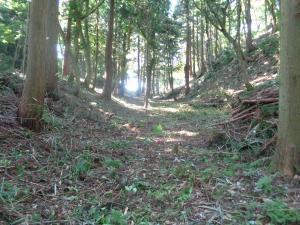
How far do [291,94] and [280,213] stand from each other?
202 cm

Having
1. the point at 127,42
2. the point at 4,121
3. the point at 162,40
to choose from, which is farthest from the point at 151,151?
the point at 162,40

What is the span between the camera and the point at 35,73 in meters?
7.38

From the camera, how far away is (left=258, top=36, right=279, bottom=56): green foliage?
20.9 metres

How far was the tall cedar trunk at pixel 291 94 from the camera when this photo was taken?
534cm

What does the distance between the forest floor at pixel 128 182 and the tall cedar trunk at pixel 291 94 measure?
13.0 inches

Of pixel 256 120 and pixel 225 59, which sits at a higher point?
pixel 225 59

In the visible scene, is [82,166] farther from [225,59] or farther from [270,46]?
[225,59]

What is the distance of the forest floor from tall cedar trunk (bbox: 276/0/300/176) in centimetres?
33

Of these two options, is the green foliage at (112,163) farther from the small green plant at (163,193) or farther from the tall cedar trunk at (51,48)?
the tall cedar trunk at (51,48)

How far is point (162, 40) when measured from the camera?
34156 millimetres

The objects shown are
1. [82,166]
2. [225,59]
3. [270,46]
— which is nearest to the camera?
[82,166]

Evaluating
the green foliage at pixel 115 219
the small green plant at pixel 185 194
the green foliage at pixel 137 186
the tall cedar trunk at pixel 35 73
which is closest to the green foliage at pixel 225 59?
the tall cedar trunk at pixel 35 73

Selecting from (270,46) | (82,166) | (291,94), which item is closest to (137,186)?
(82,166)

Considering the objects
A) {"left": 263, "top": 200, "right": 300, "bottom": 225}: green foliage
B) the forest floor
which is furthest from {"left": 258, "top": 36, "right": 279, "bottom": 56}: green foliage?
{"left": 263, "top": 200, "right": 300, "bottom": 225}: green foliage
